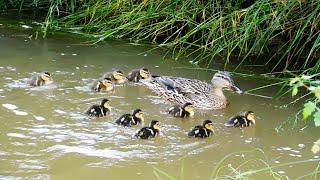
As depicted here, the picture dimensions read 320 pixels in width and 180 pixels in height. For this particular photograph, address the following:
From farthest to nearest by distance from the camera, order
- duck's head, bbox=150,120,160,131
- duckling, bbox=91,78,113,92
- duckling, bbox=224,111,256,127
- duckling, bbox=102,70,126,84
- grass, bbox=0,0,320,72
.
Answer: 1. grass, bbox=0,0,320,72
2. duckling, bbox=102,70,126,84
3. duckling, bbox=91,78,113,92
4. duckling, bbox=224,111,256,127
5. duck's head, bbox=150,120,160,131

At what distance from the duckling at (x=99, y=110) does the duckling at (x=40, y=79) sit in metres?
0.96

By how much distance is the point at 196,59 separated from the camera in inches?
314

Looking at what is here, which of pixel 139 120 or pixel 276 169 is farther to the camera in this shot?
pixel 139 120

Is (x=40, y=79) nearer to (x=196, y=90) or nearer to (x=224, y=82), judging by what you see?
(x=196, y=90)

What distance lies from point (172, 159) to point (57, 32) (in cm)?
457

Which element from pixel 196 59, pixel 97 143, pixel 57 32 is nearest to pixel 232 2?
pixel 196 59

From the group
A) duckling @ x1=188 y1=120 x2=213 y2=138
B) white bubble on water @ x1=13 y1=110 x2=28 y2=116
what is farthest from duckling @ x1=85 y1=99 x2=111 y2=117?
duckling @ x1=188 y1=120 x2=213 y2=138

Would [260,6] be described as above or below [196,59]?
above

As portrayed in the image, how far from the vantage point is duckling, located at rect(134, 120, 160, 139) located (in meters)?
5.30

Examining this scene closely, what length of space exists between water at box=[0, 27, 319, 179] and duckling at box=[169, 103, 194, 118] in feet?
0.21

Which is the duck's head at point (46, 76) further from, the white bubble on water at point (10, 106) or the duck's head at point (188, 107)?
the duck's head at point (188, 107)

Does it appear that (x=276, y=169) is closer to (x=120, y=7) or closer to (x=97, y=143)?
(x=97, y=143)

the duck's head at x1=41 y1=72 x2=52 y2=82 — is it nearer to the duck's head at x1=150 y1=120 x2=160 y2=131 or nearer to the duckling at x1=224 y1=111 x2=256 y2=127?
the duck's head at x1=150 y1=120 x2=160 y2=131

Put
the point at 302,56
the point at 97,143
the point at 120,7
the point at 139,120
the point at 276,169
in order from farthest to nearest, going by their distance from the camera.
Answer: the point at 120,7
the point at 302,56
the point at 139,120
the point at 97,143
the point at 276,169
